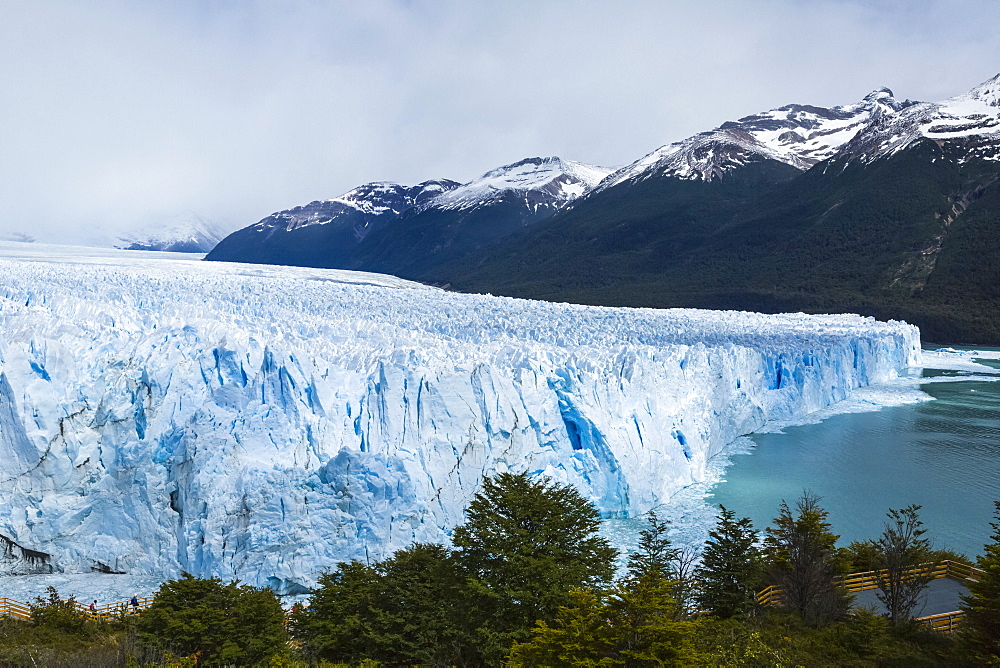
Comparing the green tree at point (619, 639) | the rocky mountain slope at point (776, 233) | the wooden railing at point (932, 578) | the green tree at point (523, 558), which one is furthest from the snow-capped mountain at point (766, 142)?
the green tree at point (619, 639)

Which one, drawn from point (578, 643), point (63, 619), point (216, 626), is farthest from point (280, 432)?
point (578, 643)

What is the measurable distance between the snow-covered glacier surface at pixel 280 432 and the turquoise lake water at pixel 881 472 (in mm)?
1944

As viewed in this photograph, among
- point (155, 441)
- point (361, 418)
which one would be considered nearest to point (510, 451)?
point (361, 418)

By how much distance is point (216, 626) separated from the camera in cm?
780

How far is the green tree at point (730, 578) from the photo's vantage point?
8.83 m

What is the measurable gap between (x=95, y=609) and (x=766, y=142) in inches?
5607

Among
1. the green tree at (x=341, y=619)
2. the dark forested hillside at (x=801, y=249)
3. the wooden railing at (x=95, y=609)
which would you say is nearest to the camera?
the green tree at (x=341, y=619)

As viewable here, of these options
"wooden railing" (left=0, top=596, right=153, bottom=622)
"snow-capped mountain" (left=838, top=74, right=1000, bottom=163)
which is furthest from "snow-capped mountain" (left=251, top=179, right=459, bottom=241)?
"wooden railing" (left=0, top=596, right=153, bottom=622)

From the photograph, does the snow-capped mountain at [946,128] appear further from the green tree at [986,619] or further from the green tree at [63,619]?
the green tree at [63,619]

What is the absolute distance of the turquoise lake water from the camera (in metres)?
14.5

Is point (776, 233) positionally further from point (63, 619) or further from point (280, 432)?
point (63, 619)

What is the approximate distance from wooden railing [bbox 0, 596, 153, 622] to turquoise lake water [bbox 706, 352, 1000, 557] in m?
11.2

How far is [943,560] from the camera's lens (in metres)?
10.4

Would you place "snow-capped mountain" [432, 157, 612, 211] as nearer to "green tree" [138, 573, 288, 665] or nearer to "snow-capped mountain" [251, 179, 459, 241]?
"snow-capped mountain" [251, 179, 459, 241]
